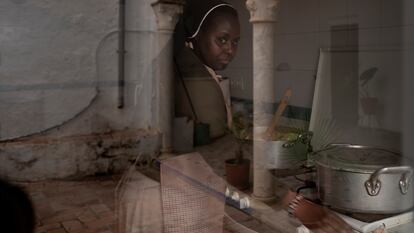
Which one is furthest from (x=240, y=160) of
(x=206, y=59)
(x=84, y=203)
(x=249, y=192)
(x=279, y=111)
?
(x=84, y=203)

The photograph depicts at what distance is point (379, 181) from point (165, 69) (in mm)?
2264

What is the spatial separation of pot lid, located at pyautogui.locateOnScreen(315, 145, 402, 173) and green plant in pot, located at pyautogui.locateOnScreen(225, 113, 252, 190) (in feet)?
3.45

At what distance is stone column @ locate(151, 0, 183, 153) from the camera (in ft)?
10.0

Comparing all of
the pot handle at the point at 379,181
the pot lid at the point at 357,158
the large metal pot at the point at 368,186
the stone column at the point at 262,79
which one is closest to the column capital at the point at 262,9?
the stone column at the point at 262,79

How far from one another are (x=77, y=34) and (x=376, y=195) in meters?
2.70

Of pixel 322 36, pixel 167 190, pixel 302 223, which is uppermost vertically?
pixel 322 36

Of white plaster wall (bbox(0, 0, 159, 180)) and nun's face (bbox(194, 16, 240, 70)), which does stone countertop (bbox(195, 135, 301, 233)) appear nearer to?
nun's face (bbox(194, 16, 240, 70))

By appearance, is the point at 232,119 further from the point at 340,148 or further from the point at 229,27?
the point at 340,148

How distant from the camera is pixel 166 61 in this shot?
129 inches

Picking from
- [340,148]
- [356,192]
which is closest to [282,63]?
[340,148]

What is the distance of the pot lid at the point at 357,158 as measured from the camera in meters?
1.29

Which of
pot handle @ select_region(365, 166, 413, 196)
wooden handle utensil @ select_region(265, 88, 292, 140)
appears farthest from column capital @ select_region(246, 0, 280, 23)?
pot handle @ select_region(365, 166, 413, 196)

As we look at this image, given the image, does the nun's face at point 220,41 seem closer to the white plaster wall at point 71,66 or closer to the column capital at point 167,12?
the column capital at point 167,12

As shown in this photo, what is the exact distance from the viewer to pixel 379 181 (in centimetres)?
124
